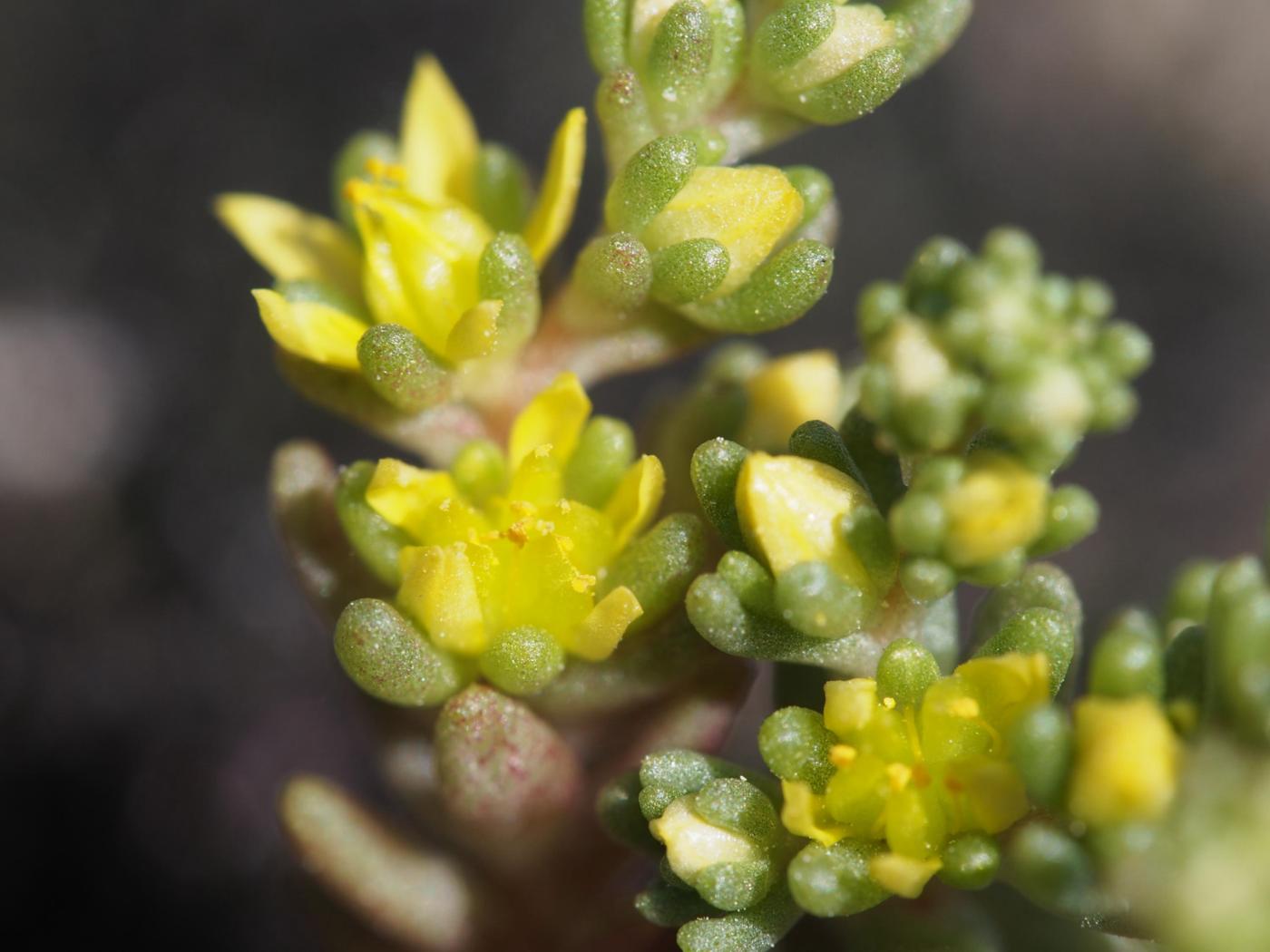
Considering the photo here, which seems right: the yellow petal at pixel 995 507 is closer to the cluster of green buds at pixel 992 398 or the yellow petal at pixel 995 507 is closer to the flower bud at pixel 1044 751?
the cluster of green buds at pixel 992 398

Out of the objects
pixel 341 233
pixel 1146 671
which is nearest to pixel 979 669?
pixel 1146 671

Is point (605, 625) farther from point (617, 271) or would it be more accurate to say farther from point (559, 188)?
point (559, 188)

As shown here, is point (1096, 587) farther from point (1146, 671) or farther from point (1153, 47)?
point (1146, 671)

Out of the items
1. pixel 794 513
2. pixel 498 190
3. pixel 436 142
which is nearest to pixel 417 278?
pixel 498 190

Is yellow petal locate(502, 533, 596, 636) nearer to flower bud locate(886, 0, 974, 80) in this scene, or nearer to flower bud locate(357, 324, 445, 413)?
flower bud locate(357, 324, 445, 413)

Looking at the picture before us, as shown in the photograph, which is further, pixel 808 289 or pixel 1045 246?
pixel 1045 246

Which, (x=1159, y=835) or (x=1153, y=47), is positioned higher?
(x=1153, y=47)
